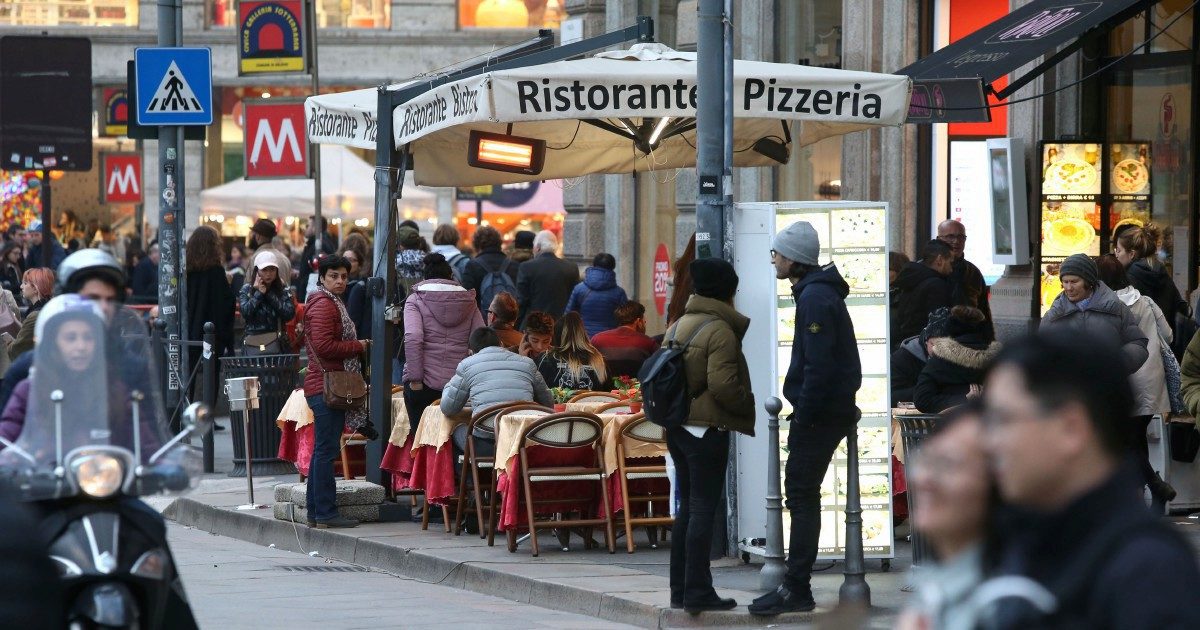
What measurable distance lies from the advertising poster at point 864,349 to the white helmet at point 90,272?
15.7ft

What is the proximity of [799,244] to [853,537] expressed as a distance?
58.5 inches

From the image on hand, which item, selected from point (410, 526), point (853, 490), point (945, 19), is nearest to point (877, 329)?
point (853, 490)

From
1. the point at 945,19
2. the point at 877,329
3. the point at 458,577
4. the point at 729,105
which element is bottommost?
the point at 458,577

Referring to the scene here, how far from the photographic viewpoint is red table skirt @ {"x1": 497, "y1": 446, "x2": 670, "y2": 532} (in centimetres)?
1119

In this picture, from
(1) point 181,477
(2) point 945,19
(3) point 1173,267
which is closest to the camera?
(1) point 181,477

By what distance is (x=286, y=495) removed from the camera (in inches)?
515

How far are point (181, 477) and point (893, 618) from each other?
455cm

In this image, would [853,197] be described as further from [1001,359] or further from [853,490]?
[1001,359]

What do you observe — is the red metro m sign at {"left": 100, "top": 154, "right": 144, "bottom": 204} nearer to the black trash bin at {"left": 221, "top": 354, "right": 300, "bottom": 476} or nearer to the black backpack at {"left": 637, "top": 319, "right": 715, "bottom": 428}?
the black trash bin at {"left": 221, "top": 354, "right": 300, "bottom": 476}

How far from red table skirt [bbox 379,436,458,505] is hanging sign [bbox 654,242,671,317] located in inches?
329

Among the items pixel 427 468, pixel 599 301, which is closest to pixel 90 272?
pixel 427 468

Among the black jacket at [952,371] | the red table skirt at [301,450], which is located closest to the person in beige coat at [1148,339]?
the black jacket at [952,371]

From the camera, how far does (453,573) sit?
1096 cm

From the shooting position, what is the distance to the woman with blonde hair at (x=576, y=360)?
1314cm
